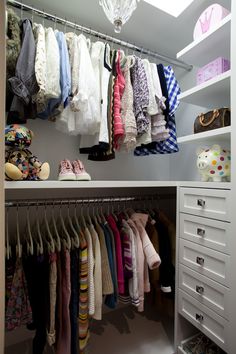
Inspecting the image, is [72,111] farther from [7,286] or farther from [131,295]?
[131,295]

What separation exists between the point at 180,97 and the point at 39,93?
87cm

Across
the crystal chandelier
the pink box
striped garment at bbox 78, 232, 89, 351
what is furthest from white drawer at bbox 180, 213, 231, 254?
the crystal chandelier

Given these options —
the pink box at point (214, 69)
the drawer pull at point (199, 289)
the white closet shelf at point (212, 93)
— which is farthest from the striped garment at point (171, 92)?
the drawer pull at point (199, 289)

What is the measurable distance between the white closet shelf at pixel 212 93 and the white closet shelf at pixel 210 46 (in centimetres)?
24

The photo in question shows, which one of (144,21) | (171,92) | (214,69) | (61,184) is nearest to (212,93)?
(214,69)

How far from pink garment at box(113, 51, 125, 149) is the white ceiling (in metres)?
0.33

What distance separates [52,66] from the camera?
37.7 inches

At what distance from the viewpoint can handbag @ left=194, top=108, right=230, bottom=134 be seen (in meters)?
1.03

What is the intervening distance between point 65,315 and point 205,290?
29.1 inches

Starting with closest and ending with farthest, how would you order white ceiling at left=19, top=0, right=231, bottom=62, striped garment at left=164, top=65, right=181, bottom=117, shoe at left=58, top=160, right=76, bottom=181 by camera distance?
shoe at left=58, top=160, right=76, bottom=181 → white ceiling at left=19, top=0, right=231, bottom=62 → striped garment at left=164, top=65, right=181, bottom=117

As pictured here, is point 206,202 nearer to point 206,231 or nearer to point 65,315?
point 206,231

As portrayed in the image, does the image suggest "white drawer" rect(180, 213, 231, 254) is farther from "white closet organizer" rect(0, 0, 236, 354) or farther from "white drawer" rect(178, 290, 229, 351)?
"white drawer" rect(178, 290, 229, 351)

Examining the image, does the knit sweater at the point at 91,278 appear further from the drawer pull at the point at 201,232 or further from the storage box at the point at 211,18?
the storage box at the point at 211,18


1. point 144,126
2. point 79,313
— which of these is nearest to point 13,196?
point 79,313
